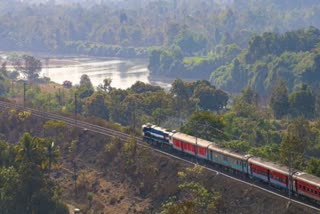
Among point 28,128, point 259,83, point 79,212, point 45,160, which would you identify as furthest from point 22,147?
point 259,83

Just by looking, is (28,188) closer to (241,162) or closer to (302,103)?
(241,162)

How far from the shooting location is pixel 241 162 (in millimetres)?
49469

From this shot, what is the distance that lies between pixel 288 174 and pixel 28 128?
40.7 m

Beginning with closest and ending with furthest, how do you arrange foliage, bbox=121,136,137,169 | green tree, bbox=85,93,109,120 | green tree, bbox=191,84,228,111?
foliage, bbox=121,136,137,169 → green tree, bbox=85,93,109,120 → green tree, bbox=191,84,228,111

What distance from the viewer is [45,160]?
5359 centimetres

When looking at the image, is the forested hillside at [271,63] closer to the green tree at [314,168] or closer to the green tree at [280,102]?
the green tree at [280,102]

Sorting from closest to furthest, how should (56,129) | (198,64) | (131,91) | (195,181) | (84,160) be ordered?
(195,181) < (84,160) < (56,129) < (131,91) < (198,64)

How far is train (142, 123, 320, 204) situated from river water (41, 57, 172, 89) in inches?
3102

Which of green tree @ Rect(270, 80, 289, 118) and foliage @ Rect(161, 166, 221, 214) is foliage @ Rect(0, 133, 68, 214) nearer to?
foliage @ Rect(161, 166, 221, 214)

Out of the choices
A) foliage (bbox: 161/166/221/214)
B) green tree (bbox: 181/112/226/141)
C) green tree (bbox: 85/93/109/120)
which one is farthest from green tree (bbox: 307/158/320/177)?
green tree (bbox: 85/93/109/120)

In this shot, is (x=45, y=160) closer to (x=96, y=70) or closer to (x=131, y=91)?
(x=131, y=91)

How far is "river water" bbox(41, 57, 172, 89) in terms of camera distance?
150000mm

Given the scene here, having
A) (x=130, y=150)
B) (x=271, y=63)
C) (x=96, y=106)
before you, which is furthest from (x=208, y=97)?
(x=271, y=63)

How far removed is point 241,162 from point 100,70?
401ft
